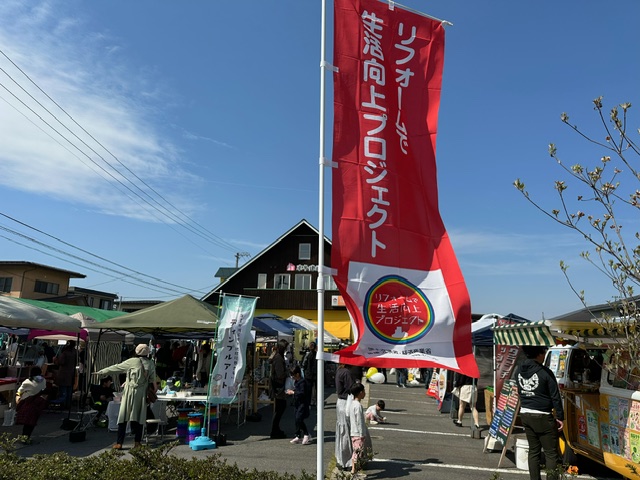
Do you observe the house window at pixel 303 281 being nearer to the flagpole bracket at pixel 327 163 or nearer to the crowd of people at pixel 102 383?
the crowd of people at pixel 102 383

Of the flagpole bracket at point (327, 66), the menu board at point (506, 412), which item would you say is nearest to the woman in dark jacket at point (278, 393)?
the menu board at point (506, 412)

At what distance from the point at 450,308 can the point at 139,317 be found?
8329 millimetres

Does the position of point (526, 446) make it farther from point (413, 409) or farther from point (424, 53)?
point (413, 409)

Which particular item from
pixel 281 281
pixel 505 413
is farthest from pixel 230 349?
pixel 281 281

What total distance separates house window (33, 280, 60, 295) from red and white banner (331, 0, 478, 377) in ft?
154

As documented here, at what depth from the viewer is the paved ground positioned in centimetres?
770

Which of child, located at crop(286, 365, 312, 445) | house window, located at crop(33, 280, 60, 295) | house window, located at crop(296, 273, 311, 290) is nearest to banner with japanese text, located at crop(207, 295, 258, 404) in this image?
child, located at crop(286, 365, 312, 445)

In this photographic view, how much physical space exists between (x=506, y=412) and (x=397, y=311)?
187 inches

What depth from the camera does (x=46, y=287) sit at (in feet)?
150

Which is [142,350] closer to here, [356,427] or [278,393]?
[278,393]

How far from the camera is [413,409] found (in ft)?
49.2

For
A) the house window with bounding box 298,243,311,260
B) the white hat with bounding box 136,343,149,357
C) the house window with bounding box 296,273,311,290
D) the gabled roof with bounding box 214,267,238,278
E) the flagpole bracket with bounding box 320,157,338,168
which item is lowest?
the white hat with bounding box 136,343,149,357

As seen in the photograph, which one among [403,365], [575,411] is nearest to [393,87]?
[403,365]

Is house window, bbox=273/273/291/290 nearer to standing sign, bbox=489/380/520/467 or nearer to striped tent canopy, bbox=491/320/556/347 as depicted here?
standing sign, bbox=489/380/520/467
